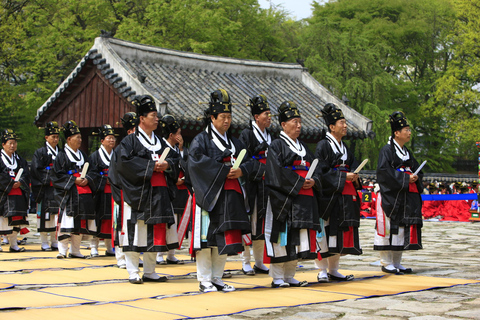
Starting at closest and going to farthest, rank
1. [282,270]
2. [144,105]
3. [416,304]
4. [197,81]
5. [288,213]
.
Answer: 1. [416,304]
2. [288,213]
3. [282,270]
4. [144,105]
5. [197,81]

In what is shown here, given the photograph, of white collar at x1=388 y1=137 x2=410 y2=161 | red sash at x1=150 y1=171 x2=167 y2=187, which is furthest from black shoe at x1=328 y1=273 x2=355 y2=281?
red sash at x1=150 y1=171 x2=167 y2=187

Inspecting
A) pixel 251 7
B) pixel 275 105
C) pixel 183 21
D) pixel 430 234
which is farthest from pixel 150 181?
pixel 251 7

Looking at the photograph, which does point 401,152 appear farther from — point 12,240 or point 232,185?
point 12,240

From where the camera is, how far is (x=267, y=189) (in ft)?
22.0

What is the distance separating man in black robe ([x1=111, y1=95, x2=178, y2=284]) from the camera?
269 inches

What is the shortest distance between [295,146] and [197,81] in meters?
11.7

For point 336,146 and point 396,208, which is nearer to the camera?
point 336,146

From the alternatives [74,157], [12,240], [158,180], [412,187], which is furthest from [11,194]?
[412,187]

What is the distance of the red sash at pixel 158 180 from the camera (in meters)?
6.96

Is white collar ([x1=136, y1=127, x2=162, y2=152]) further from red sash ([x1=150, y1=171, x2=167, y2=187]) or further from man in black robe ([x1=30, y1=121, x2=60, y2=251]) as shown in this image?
man in black robe ([x1=30, y1=121, x2=60, y2=251])

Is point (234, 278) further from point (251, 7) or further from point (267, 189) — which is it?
point (251, 7)

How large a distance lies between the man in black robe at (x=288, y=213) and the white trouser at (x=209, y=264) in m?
0.54

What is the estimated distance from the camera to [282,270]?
262 inches

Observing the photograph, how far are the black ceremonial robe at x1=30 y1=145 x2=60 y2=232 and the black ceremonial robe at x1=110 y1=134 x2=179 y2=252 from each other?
14.1 ft
